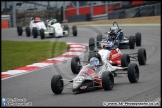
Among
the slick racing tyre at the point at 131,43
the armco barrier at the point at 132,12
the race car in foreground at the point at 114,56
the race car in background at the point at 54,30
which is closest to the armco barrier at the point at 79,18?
the armco barrier at the point at 132,12

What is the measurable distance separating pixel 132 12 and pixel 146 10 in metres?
1.56

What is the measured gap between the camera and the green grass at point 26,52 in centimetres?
1944

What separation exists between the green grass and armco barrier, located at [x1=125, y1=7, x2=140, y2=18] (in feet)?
34.8

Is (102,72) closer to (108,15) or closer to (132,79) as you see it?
(132,79)

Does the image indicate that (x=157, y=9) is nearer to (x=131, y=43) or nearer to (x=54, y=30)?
(x=54, y=30)

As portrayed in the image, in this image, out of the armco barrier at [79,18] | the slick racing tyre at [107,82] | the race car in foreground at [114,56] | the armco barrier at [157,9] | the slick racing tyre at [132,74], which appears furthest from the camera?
the armco barrier at [79,18]

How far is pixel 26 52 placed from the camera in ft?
76.7

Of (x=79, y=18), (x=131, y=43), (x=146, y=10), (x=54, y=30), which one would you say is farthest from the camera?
(x=79, y=18)

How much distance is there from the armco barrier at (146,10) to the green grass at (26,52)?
10277 millimetres

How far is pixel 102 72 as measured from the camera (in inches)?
468

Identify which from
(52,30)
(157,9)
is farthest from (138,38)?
(157,9)

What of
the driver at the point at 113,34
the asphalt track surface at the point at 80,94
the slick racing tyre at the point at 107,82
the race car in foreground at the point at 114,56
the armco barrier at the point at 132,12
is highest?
the armco barrier at the point at 132,12

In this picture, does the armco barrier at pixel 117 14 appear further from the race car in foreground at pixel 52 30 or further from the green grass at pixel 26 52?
the green grass at pixel 26 52

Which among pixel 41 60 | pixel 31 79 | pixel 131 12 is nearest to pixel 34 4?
pixel 131 12
